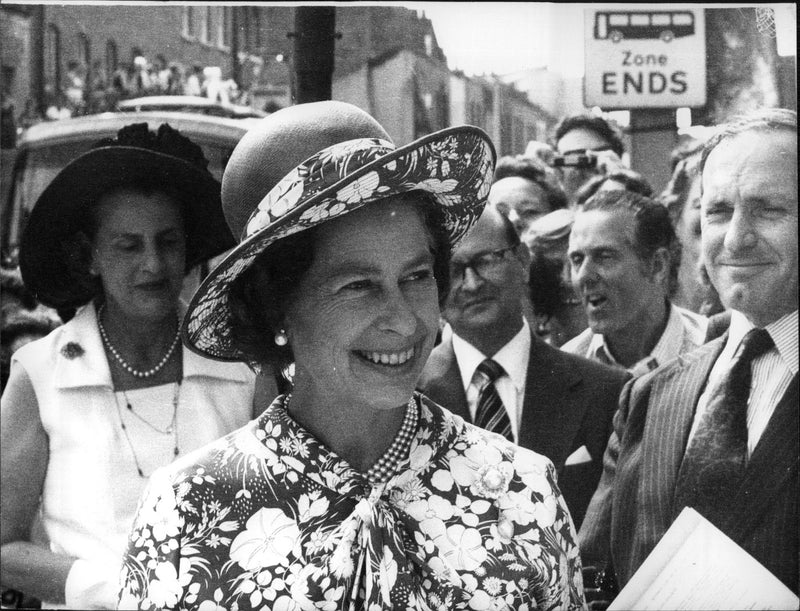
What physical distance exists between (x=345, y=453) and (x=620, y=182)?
1174 mm

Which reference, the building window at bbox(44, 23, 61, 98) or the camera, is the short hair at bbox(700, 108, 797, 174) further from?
the building window at bbox(44, 23, 61, 98)

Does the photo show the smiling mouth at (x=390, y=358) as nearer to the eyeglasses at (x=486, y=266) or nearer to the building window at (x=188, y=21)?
the eyeglasses at (x=486, y=266)

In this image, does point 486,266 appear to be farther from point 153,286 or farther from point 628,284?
point 153,286

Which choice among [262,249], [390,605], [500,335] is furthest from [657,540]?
[262,249]

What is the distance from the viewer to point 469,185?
7.59ft

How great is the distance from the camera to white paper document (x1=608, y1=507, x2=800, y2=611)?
2732 millimetres

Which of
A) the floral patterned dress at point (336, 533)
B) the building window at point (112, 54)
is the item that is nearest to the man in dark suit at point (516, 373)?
the floral patterned dress at point (336, 533)

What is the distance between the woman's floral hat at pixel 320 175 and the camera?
205cm

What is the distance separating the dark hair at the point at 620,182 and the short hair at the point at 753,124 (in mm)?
162

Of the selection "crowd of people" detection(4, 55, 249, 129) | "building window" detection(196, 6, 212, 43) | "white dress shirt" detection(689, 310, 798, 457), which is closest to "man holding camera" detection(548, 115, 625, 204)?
"white dress shirt" detection(689, 310, 798, 457)

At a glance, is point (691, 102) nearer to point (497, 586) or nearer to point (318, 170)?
point (318, 170)

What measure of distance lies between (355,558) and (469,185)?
884 millimetres

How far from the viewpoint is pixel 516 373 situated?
288 cm

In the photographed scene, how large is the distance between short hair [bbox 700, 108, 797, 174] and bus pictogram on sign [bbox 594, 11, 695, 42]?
29 centimetres
